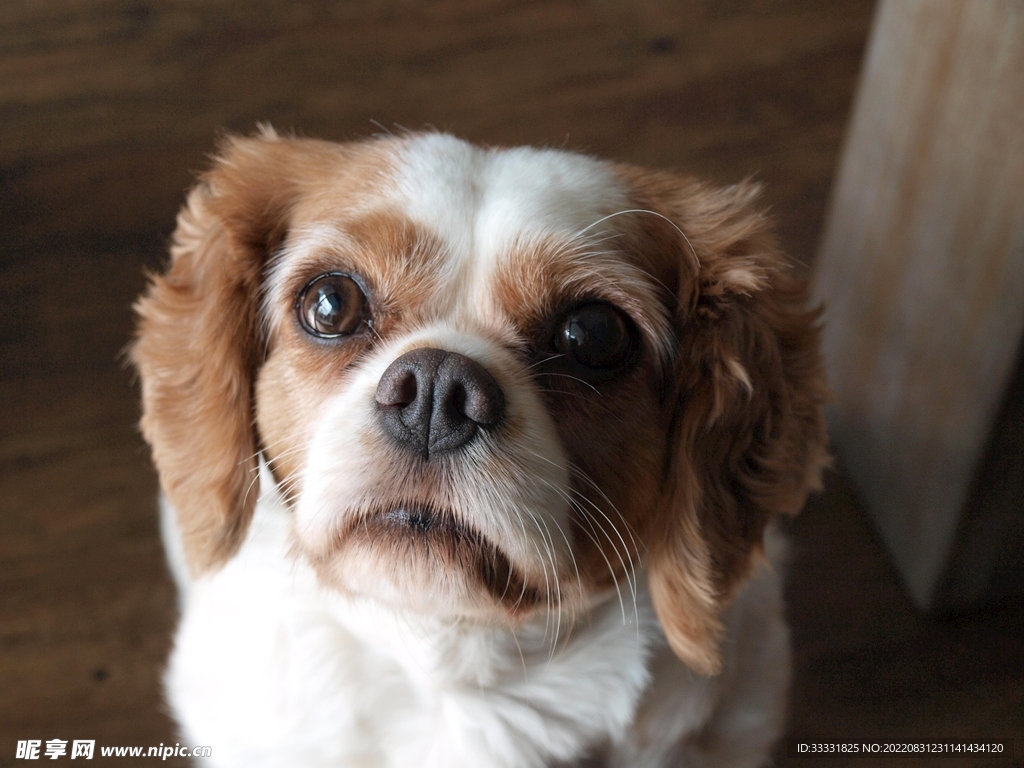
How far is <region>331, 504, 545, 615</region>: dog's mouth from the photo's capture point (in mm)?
1143

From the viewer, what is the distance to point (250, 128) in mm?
2783

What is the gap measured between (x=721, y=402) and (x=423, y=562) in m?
0.47

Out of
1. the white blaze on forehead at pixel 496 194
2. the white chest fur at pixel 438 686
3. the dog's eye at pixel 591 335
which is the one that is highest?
the white blaze on forehead at pixel 496 194

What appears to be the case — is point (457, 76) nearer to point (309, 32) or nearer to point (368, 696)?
point (309, 32)

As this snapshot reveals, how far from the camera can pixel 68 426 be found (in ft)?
7.78

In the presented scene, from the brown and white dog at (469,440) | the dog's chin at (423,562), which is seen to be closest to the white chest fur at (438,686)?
the brown and white dog at (469,440)

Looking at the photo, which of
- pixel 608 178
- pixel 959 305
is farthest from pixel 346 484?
pixel 959 305

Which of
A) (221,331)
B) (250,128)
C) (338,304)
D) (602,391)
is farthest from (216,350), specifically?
(250,128)

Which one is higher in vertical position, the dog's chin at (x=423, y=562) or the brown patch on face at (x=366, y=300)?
the brown patch on face at (x=366, y=300)

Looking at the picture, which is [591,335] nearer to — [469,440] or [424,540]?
[469,440]

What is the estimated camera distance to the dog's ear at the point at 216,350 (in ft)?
4.58

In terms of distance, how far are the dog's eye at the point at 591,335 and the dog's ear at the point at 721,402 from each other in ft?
0.43

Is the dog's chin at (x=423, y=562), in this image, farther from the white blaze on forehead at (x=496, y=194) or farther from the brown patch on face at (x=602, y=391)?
the white blaze on forehead at (x=496, y=194)

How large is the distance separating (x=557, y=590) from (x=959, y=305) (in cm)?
114
